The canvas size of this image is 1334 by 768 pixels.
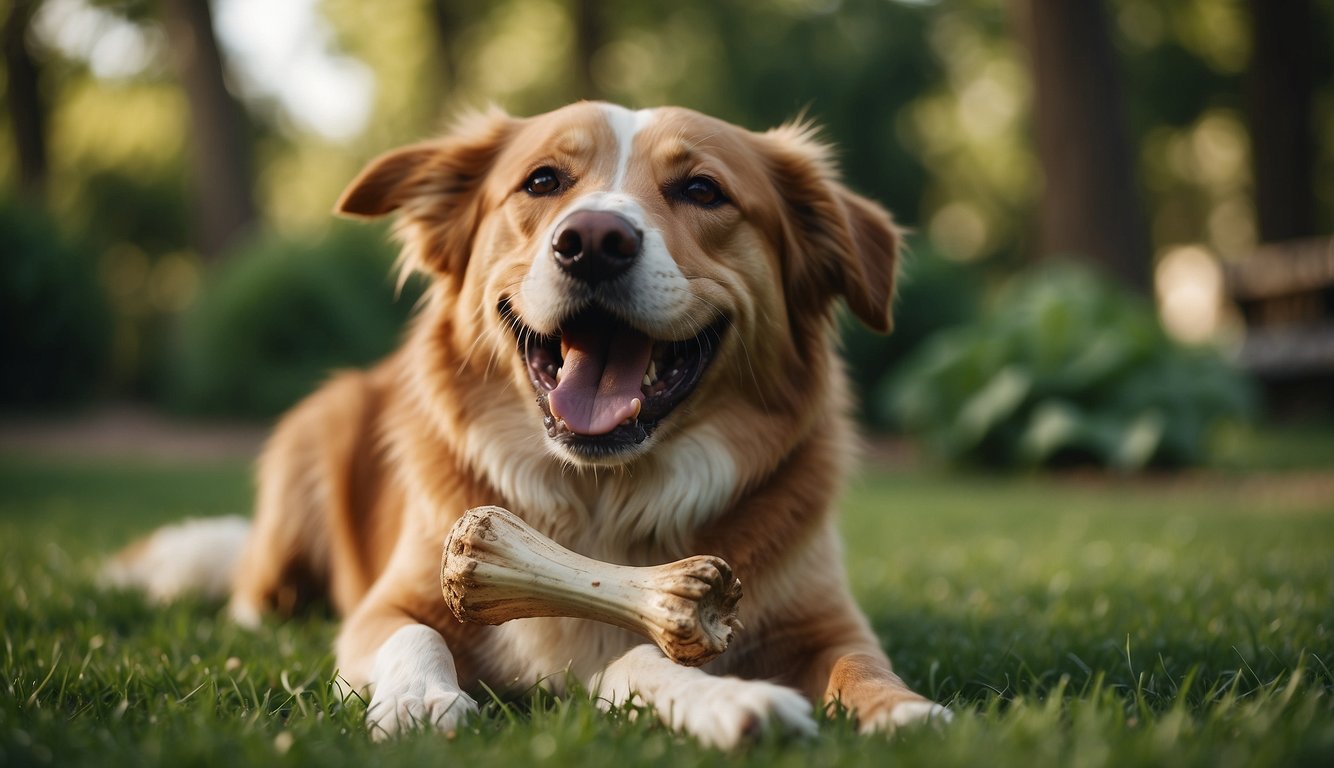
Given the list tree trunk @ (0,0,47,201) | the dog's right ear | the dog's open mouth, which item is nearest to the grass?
the dog's open mouth

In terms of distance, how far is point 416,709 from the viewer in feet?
6.70

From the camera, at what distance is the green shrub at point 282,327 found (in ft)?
35.3

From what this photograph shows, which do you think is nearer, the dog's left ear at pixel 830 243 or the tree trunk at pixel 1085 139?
the dog's left ear at pixel 830 243

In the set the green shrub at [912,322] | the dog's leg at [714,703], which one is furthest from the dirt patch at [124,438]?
the dog's leg at [714,703]

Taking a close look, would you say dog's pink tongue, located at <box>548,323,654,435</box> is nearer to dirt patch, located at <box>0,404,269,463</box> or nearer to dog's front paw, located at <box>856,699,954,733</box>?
dog's front paw, located at <box>856,699,954,733</box>

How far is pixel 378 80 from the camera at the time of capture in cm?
2328

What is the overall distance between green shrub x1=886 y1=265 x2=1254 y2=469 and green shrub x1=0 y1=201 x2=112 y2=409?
27.8ft

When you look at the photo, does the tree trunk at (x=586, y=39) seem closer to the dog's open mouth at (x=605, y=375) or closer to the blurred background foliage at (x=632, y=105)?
the blurred background foliage at (x=632, y=105)

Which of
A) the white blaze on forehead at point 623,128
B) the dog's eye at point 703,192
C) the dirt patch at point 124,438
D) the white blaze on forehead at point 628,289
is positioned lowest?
the dirt patch at point 124,438

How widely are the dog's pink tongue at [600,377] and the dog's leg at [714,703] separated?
618 mm

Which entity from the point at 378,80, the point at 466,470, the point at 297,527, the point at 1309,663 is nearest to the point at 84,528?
the point at 297,527

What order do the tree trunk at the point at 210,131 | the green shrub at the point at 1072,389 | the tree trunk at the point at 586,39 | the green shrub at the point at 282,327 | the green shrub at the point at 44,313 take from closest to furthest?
the green shrub at the point at 1072,389, the green shrub at the point at 44,313, the green shrub at the point at 282,327, the tree trunk at the point at 210,131, the tree trunk at the point at 586,39

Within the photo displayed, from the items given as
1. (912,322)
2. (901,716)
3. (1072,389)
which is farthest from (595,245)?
(912,322)

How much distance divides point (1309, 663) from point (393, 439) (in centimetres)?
255
